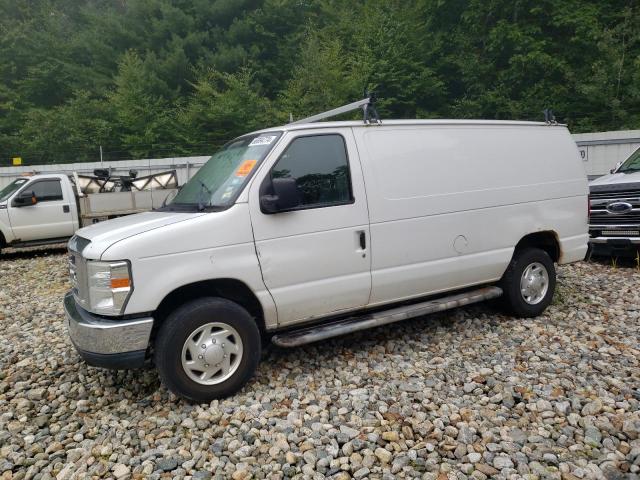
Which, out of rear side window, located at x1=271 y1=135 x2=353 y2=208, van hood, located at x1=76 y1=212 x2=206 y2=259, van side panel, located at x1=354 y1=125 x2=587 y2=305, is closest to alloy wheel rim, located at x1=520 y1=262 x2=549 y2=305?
van side panel, located at x1=354 y1=125 x2=587 y2=305

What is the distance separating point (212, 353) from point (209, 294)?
1.52 feet

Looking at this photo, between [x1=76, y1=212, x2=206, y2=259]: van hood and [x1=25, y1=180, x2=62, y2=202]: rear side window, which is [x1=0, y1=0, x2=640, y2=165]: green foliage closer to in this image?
[x1=25, y1=180, x2=62, y2=202]: rear side window

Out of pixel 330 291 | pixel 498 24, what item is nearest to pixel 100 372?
pixel 330 291

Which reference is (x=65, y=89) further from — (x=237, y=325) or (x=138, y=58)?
(x=237, y=325)

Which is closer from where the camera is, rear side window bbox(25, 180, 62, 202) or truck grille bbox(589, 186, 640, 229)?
truck grille bbox(589, 186, 640, 229)

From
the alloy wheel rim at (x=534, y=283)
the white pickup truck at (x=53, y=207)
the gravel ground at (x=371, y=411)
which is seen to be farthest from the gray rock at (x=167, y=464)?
the white pickup truck at (x=53, y=207)

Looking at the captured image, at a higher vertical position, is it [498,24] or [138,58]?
[138,58]

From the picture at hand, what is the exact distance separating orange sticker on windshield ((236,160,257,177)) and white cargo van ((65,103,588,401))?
0.01m

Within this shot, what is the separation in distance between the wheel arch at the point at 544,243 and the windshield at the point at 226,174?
2.96 meters

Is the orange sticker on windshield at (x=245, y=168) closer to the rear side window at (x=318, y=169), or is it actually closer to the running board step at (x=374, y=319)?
the rear side window at (x=318, y=169)

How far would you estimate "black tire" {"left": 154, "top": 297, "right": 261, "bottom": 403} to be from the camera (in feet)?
10.5

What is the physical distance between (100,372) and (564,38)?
25.8 m

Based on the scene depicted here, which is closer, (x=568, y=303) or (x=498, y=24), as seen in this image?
(x=568, y=303)

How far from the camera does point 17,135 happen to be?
2598 cm
